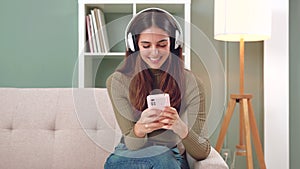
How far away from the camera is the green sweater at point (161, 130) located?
5.28 ft

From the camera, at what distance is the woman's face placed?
1.46 meters

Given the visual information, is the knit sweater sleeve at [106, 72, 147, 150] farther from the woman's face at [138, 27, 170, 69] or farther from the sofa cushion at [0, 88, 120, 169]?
the sofa cushion at [0, 88, 120, 169]

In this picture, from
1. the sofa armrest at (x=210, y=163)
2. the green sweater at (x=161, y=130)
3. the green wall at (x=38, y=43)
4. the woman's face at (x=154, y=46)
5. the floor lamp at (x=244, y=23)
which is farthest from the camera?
Result: the green wall at (x=38, y=43)

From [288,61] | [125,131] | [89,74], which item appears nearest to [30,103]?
[89,74]

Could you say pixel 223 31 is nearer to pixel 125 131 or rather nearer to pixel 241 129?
pixel 241 129

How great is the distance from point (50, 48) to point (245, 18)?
132cm

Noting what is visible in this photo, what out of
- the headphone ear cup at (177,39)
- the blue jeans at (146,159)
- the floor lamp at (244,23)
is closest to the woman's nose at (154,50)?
the headphone ear cup at (177,39)

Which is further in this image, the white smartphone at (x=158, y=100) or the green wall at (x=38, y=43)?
the green wall at (x=38, y=43)

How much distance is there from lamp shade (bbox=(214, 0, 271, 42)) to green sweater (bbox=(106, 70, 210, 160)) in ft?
3.35

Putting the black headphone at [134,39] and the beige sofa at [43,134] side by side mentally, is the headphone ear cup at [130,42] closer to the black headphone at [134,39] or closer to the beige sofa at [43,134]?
the black headphone at [134,39]

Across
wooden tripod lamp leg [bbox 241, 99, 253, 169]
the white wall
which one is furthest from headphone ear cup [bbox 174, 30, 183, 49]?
the white wall

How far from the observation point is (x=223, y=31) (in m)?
→ 2.64

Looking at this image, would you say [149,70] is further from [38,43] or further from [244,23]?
[38,43]

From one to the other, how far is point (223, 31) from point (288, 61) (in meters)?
0.59
